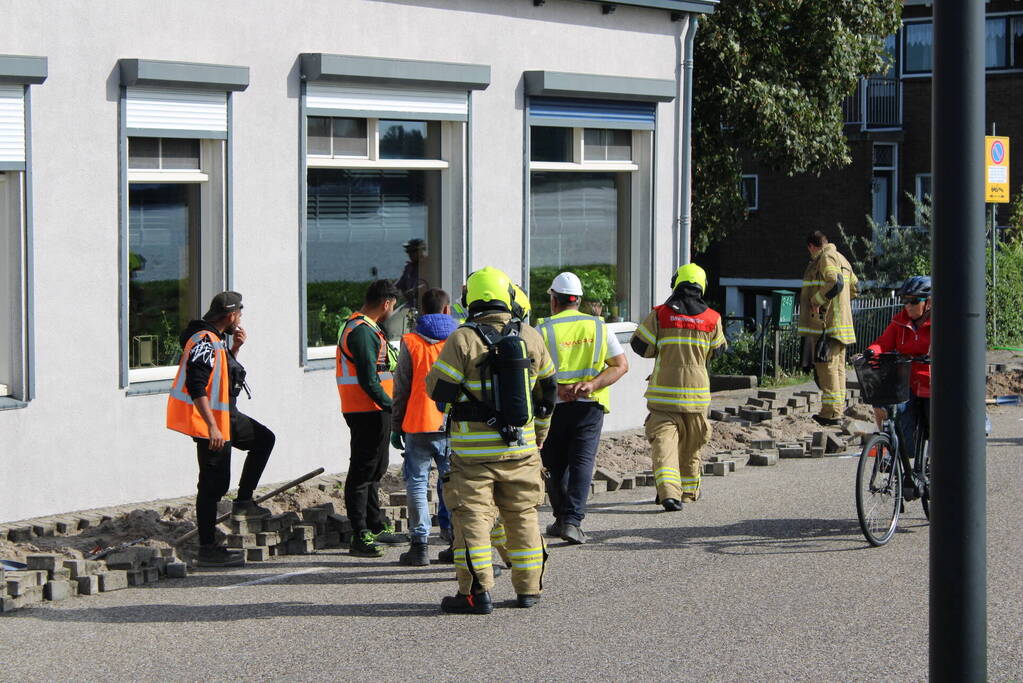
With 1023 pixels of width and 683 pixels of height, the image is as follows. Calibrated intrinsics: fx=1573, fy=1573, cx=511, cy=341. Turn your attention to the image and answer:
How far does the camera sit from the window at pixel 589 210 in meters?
15.3

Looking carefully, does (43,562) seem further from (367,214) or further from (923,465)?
(923,465)

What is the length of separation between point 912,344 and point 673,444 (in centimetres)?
188

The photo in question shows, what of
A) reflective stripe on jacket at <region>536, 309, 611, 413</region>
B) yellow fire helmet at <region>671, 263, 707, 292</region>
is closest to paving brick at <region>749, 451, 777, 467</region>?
yellow fire helmet at <region>671, 263, 707, 292</region>

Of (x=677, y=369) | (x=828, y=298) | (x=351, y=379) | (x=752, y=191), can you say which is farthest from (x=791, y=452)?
(x=752, y=191)

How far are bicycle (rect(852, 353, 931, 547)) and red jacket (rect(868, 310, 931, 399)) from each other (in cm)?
11

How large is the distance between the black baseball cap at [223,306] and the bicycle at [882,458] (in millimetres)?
3896

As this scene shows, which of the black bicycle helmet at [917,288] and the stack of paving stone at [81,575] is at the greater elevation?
the black bicycle helmet at [917,288]

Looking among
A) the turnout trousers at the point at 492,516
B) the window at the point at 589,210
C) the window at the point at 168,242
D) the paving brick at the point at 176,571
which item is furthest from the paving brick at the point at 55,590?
the window at the point at 589,210

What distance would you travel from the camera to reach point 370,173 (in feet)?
44.4

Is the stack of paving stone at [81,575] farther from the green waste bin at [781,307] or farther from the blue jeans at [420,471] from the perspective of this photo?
the green waste bin at [781,307]

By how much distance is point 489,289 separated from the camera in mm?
8430

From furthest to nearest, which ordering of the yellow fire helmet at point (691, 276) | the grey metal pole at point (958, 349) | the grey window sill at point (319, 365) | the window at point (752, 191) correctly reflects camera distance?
the window at point (752, 191) < the grey window sill at point (319, 365) < the yellow fire helmet at point (691, 276) < the grey metal pole at point (958, 349)

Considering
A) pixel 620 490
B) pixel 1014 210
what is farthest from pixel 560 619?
pixel 1014 210

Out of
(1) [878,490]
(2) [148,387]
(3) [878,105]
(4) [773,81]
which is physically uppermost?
(3) [878,105]
